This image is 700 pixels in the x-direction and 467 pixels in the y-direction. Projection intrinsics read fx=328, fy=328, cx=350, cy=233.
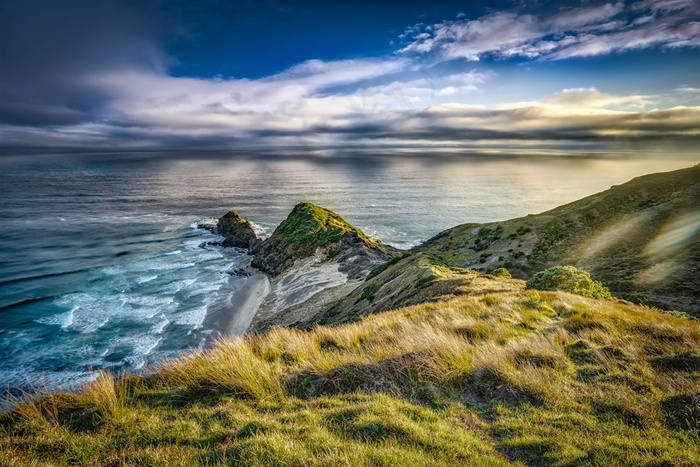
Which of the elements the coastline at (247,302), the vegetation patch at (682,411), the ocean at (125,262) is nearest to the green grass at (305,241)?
the coastline at (247,302)

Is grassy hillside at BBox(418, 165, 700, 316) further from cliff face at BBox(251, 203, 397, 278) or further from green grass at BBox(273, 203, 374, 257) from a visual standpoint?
green grass at BBox(273, 203, 374, 257)

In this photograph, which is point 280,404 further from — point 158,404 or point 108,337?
point 108,337

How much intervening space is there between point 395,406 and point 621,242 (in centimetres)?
4295

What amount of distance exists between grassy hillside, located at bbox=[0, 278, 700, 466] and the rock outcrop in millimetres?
57824

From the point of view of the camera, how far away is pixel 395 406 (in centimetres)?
615

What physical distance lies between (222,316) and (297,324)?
39.7ft

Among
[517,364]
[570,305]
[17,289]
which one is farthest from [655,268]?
[17,289]

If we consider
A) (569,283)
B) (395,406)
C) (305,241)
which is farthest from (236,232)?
(395,406)

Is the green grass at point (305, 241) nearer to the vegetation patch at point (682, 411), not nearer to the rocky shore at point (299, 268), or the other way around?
the rocky shore at point (299, 268)

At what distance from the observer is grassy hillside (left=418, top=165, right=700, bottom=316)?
2669 cm

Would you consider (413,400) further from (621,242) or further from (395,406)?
(621,242)

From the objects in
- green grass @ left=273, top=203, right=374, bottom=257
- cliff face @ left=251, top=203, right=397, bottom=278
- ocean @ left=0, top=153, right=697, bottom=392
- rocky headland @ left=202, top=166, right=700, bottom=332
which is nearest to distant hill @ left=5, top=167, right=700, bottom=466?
ocean @ left=0, top=153, right=697, bottom=392

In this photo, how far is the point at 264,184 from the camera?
6604 inches

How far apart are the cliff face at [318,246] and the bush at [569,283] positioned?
24.3 m
